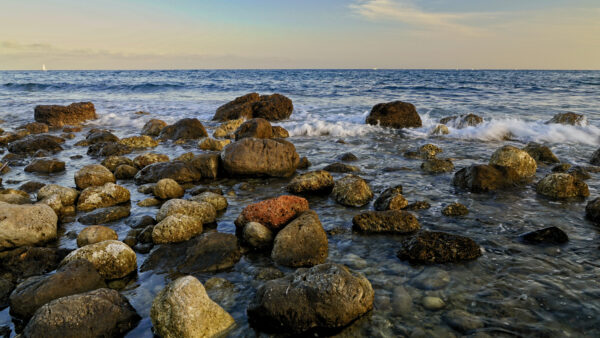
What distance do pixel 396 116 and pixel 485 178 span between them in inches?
307

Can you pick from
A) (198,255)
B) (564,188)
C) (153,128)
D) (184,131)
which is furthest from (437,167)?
(153,128)

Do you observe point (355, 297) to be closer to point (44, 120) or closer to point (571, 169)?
point (571, 169)

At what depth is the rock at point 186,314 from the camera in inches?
113

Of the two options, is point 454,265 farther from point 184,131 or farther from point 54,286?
point 184,131

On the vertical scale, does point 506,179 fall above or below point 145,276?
above

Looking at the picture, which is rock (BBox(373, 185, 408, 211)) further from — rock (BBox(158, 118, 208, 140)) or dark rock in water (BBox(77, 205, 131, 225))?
rock (BBox(158, 118, 208, 140))

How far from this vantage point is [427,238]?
4.25 m

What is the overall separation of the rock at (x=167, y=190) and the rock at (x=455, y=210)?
170 inches

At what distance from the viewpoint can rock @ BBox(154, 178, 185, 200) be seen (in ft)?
20.5

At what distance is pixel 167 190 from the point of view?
20.6 ft

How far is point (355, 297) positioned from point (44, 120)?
16581mm

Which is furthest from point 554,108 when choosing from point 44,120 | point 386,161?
point 44,120

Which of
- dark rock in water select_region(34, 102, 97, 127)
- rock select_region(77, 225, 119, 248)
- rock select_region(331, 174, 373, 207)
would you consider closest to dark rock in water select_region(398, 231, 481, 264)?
rock select_region(331, 174, 373, 207)

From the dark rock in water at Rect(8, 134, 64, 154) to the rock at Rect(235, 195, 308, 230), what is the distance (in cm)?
813
